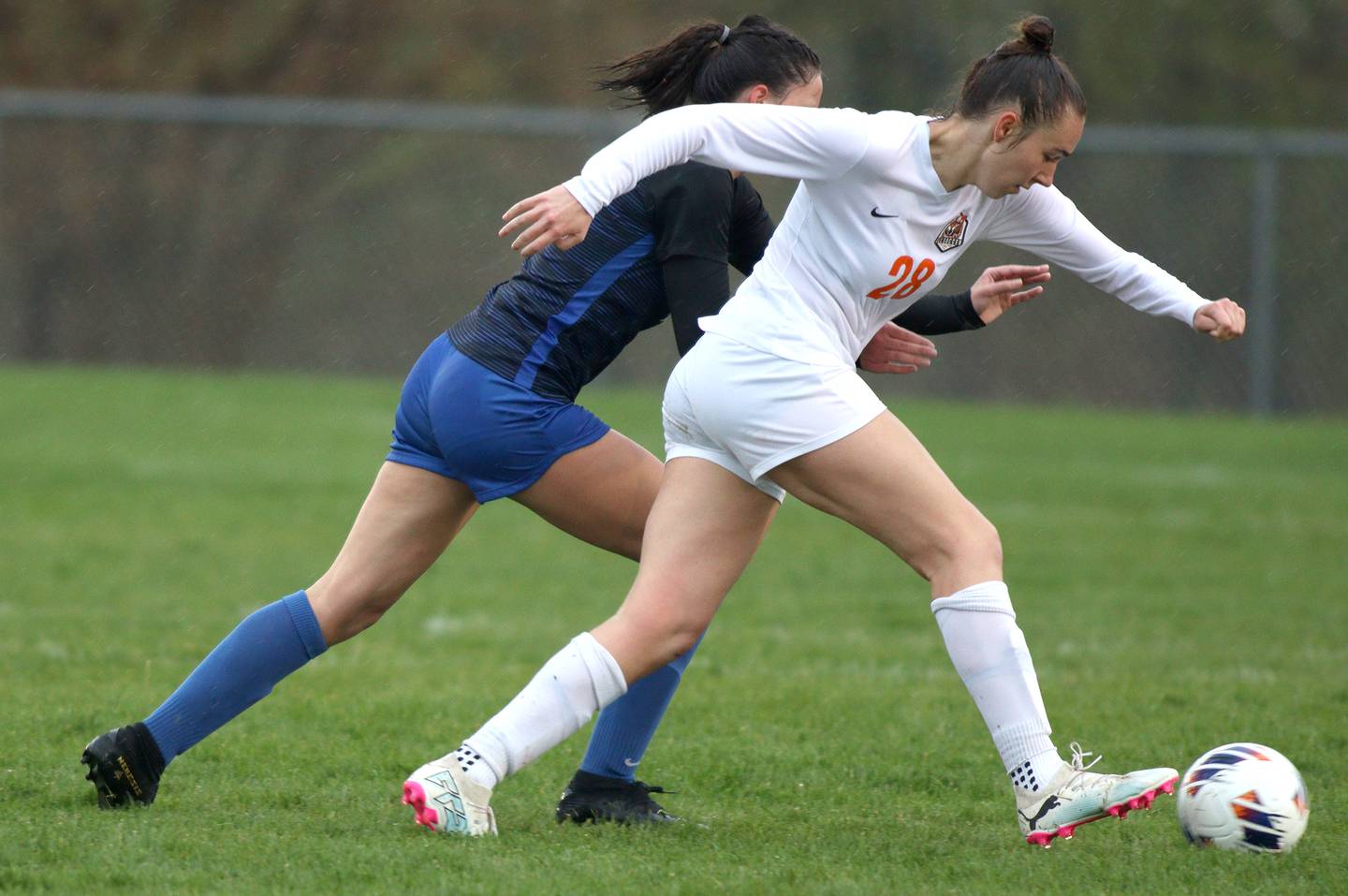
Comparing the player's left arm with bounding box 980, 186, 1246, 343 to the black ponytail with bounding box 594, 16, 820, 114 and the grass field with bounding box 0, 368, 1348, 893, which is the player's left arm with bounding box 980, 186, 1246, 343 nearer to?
the black ponytail with bounding box 594, 16, 820, 114

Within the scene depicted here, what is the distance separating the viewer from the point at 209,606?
293 inches

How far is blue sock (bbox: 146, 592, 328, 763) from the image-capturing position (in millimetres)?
4047

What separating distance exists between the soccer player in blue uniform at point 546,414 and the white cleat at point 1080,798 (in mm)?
972

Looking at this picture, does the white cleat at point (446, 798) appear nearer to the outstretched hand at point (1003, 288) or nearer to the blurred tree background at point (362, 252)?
the outstretched hand at point (1003, 288)

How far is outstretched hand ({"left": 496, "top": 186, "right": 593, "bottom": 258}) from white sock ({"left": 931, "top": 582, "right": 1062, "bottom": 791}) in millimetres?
1140

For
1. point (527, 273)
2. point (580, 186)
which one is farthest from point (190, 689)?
point (580, 186)

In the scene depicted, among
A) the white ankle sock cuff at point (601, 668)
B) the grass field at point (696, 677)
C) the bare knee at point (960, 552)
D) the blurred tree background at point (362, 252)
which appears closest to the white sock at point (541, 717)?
the white ankle sock cuff at point (601, 668)

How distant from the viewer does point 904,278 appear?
369cm

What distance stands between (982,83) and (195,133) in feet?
48.9

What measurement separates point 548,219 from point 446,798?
1.31 metres

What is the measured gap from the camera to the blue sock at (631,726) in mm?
4219

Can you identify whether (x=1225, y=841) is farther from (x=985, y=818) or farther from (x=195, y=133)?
(x=195, y=133)

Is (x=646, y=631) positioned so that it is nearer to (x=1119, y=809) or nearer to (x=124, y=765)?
(x=1119, y=809)

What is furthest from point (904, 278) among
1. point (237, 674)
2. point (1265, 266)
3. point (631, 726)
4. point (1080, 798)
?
point (1265, 266)
